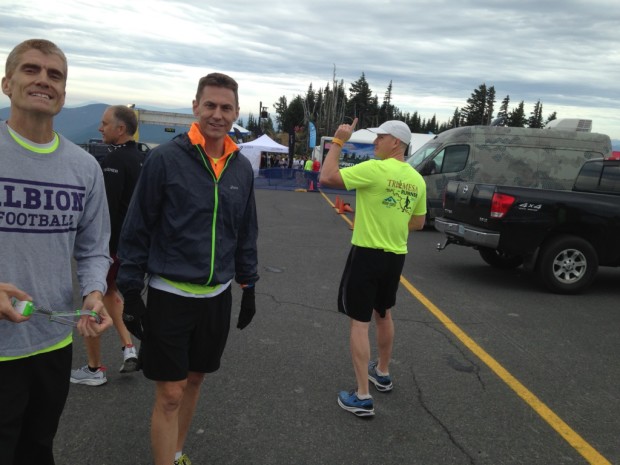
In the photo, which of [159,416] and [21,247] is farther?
[159,416]

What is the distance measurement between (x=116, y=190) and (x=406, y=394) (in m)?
2.55

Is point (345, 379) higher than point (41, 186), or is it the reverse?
point (41, 186)

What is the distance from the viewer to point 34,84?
179 cm

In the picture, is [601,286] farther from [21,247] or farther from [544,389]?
[21,247]

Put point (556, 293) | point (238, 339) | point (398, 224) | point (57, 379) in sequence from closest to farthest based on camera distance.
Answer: point (57, 379), point (398, 224), point (238, 339), point (556, 293)

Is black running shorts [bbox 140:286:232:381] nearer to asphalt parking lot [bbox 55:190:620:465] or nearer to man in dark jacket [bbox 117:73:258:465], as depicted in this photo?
man in dark jacket [bbox 117:73:258:465]

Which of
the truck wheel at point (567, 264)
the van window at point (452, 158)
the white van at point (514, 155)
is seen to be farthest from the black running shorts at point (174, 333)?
the van window at point (452, 158)

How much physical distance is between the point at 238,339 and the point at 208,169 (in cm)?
254

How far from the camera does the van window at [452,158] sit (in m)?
12.5

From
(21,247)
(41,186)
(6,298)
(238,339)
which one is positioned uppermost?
(41,186)

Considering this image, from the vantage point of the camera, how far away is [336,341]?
15.4ft

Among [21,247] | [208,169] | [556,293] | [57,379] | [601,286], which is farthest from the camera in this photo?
[601,286]

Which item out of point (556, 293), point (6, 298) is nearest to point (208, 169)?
point (6, 298)

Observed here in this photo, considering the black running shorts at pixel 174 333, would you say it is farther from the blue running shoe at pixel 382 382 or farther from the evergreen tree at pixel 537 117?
the evergreen tree at pixel 537 117
